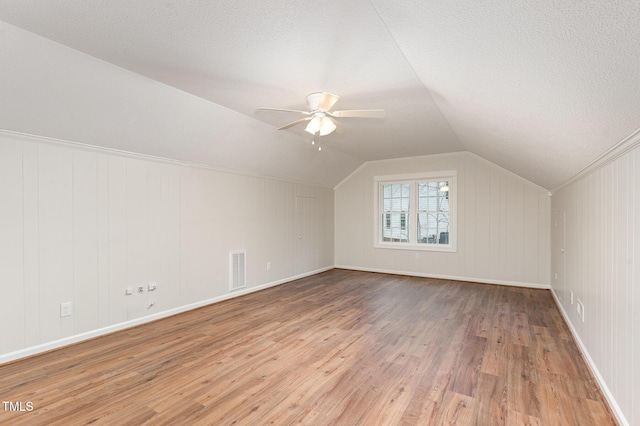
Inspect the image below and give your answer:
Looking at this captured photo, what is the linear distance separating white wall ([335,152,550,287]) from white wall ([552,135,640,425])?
242 centimetres

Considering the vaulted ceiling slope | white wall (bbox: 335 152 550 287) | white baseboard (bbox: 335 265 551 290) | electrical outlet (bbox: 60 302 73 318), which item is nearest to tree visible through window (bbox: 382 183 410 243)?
white wall (bbox: 335 152 550 287)

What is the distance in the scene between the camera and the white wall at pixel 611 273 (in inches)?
69.0

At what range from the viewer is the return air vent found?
16.4 ft

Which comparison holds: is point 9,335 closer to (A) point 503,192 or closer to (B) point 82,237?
(B) point 82,237

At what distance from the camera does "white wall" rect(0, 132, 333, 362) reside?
112 inches

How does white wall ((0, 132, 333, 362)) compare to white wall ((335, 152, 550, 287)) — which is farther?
white wall ((335, 152, 550, 287))

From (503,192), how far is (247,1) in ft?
18.3

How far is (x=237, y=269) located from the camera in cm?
510

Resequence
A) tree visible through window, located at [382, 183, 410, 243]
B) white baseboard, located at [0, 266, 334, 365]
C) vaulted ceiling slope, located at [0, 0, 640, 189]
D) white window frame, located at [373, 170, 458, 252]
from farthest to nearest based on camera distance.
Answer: tree visible through window, located at [382, 183, 410, 243]
white window frame, located at [373, 170, 458, 252]
white baseboard, located at [0, 266, 334, 365]
vaulted ceiling slope, located at [0, 0, 640, 189]

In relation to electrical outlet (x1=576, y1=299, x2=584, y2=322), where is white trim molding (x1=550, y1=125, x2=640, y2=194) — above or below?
above

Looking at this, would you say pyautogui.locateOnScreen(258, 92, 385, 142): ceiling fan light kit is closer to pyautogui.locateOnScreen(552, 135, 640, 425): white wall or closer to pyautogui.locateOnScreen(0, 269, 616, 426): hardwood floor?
pyautogui.locateOnScreen(552, 135, 640, 425): white wall

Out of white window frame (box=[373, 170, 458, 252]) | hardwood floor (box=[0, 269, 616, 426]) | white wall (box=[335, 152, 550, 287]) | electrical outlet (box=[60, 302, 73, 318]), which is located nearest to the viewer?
hardwood floor (box=[0, 269, 616, 426])

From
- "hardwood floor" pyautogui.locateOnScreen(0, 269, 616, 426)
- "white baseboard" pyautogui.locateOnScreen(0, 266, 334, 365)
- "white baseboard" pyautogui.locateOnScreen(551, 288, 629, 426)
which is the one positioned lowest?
"hardwood floor" pyautogui.locateOnScreen(0, 269, 616, 426)

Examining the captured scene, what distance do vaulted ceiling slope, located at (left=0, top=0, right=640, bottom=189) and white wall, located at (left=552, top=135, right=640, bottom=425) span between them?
253 mm
